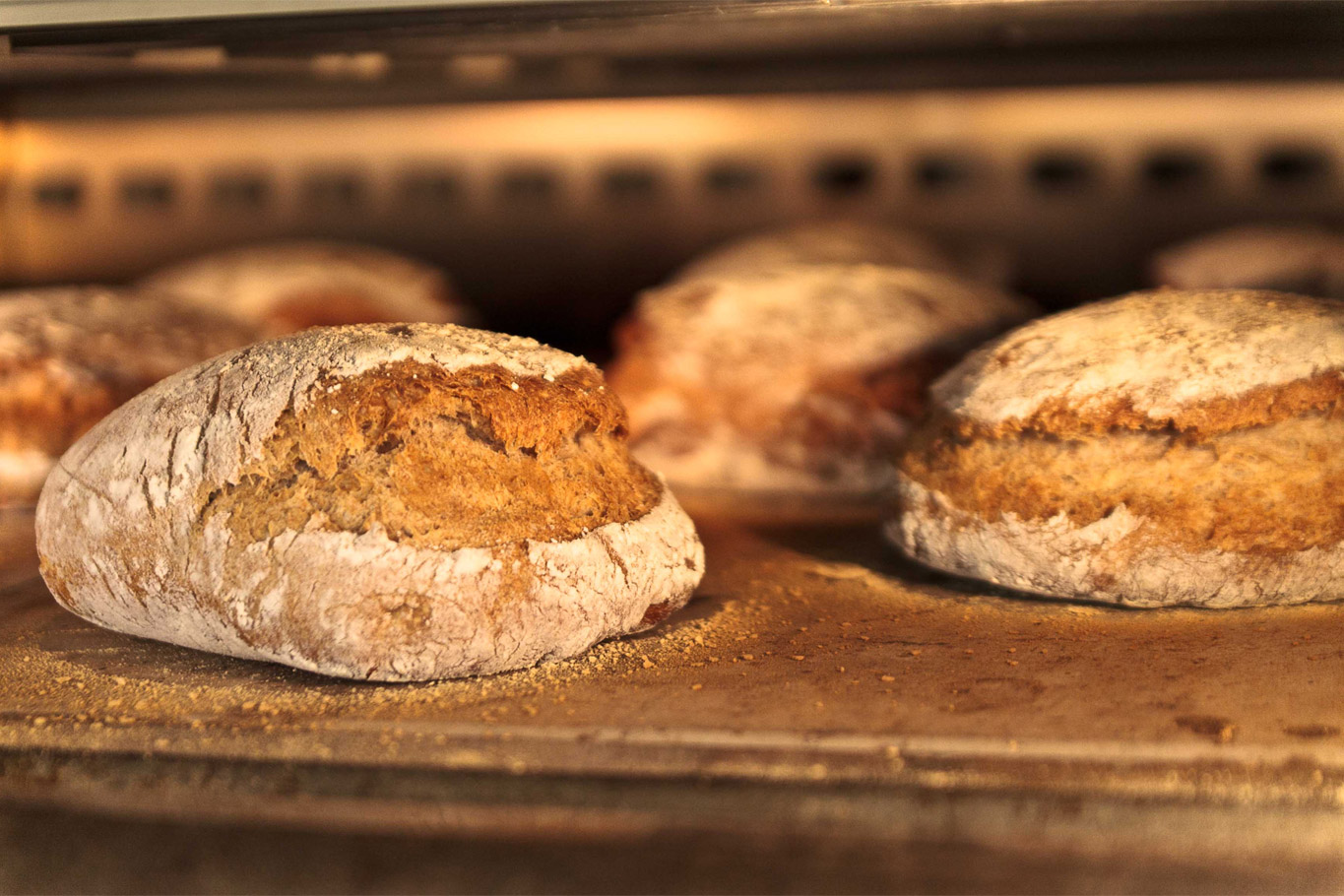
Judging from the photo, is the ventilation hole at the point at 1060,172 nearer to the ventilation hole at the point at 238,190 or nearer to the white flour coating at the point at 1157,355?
the white flour coating at the point at 1157,355

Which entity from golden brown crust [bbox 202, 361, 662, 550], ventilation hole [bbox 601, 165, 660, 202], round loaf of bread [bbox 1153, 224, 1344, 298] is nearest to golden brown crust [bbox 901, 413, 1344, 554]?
golden brown crust [bbox 202, 361, 662, 550]

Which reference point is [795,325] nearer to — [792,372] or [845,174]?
[792,372]

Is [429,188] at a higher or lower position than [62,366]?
higher

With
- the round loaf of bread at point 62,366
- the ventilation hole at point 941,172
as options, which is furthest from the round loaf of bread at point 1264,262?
the round loaf of bread at point 62,366

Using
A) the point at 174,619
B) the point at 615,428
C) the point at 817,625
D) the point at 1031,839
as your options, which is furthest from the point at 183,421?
the point at 1031,839

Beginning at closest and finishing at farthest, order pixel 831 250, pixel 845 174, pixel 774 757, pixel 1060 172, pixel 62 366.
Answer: pixel 774 757 → pixel 62 366 → pixel 831 250 → pixel 1060 172 → pixel 845 174

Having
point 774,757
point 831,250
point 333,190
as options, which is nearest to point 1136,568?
point 774,757

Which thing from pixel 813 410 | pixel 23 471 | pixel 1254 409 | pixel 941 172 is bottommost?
pixel 23 471

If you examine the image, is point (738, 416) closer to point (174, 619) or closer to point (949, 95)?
point (174, 619)
